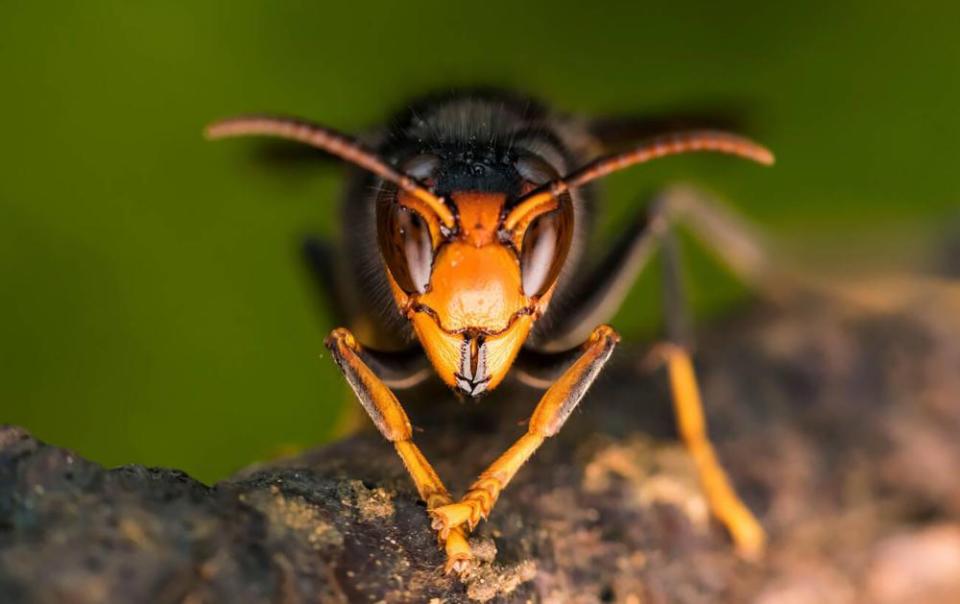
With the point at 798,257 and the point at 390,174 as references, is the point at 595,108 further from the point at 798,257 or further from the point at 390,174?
the point at 390,174

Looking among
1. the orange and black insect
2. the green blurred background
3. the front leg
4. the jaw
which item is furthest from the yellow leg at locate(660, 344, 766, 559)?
the green blurred background

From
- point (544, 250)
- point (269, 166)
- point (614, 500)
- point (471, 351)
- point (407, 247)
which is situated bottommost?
point (614, 500)

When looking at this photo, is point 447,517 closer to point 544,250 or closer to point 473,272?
point 473,272

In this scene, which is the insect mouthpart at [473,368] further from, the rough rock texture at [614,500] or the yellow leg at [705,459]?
the yellow leg at [705,459]

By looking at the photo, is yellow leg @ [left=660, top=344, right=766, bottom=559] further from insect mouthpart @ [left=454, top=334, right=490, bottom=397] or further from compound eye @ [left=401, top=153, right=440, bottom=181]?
compound eye @ [left=401, top=153, right=440, bottom=181]

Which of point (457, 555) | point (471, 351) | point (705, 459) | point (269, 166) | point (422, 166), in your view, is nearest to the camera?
point (457, 555)

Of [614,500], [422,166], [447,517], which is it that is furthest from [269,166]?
[447,517]
